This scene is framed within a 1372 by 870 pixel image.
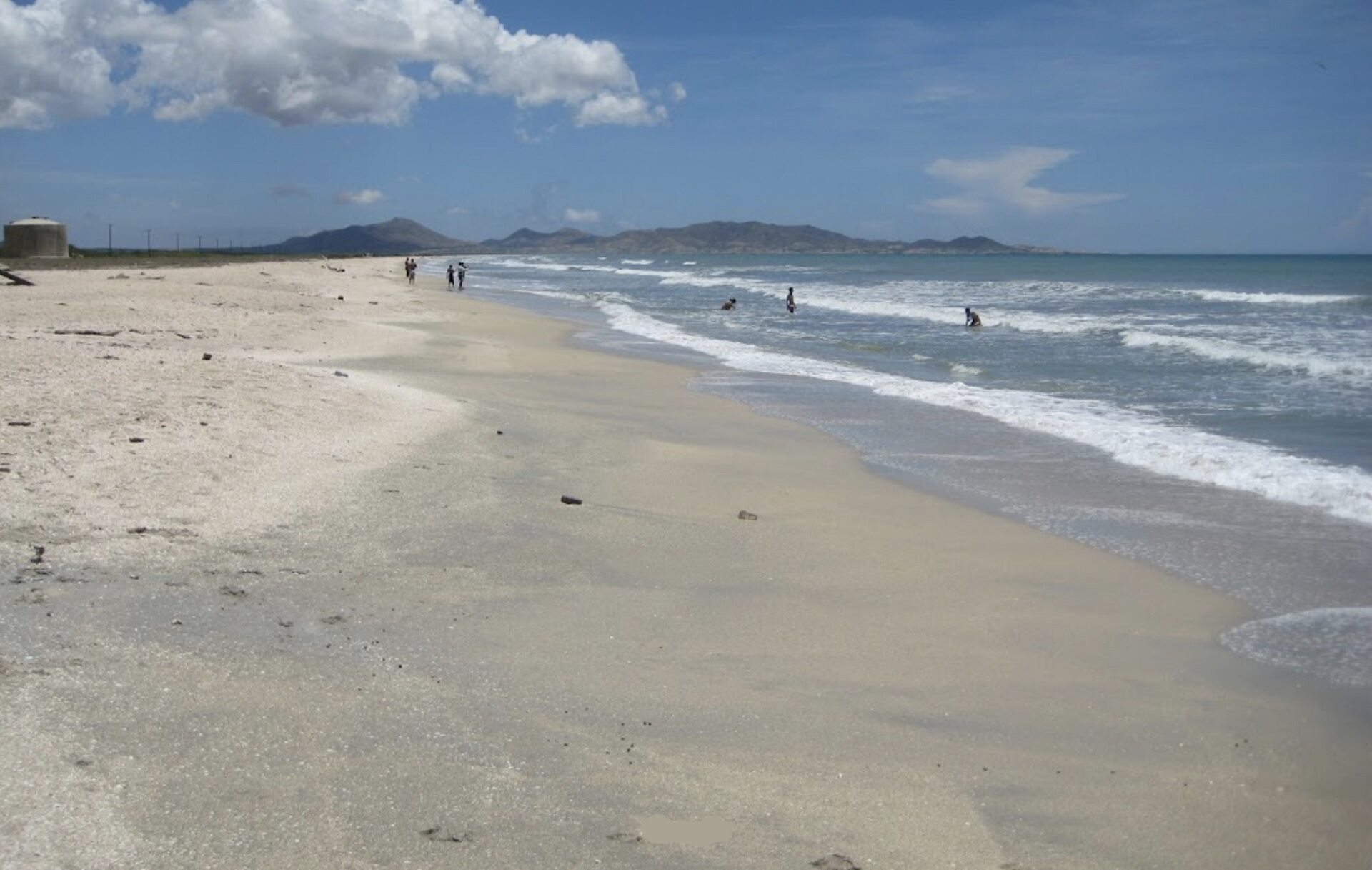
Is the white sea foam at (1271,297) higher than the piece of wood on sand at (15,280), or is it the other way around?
the white sea foam at (1271,297)

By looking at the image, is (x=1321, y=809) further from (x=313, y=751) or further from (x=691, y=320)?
(x=691, y=320)

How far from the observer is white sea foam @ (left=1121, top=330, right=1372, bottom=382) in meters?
18.9

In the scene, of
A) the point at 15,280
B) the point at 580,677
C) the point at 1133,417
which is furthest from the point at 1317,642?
the point at 15,280

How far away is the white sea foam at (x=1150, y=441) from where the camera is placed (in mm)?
9227

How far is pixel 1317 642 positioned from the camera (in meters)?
5.84

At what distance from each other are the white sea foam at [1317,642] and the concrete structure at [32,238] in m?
55.7

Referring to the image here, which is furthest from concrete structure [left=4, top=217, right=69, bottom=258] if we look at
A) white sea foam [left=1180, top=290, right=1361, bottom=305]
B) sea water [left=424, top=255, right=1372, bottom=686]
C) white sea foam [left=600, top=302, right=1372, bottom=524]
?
white sea foam [left=1180, top=290, right=1361, bottom=305]

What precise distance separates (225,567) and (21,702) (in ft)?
6.19

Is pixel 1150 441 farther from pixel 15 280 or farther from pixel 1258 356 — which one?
pixel 15 280

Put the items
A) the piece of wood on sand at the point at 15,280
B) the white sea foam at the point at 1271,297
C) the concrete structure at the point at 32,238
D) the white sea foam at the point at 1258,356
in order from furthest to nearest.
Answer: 1. the concrete structure at the point at 32,238
2. the white sea foam at the point at 1271,297
3. the piece of wood on sand at the point at 15,280
4. the white sea foam at the point at 1258,356

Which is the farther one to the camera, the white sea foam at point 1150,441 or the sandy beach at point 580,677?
the white sea foam at point 1150,441

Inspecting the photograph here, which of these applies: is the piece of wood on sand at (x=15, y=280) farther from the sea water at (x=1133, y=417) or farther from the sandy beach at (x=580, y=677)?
the sandy beach at (x=580, y=677)

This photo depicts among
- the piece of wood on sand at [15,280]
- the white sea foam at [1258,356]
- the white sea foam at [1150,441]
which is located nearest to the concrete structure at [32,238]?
the piece of wood on sand at [15,280]

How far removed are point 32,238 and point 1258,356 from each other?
1978 inches
